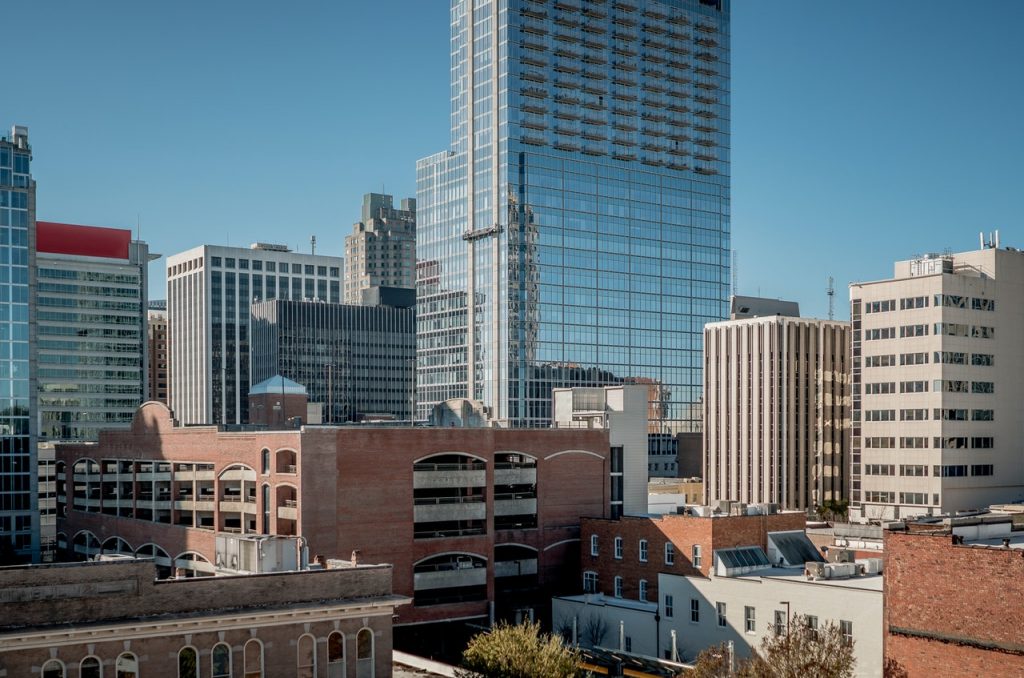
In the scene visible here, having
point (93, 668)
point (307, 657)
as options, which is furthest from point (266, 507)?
point (93, 668)

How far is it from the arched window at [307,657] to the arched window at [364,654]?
2319 mm

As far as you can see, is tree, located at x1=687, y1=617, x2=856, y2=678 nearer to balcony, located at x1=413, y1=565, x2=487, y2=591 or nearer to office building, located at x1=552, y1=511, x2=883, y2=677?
office building, located at x1=552, y1=511, x2=883, y2=677

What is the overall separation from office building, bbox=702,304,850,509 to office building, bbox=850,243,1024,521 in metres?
24.9

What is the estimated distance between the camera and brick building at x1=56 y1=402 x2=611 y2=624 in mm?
93062

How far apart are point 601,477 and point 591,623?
1926 cm

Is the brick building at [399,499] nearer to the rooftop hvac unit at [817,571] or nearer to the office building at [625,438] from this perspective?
the office building at [625,438]

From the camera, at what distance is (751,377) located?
171500 mm

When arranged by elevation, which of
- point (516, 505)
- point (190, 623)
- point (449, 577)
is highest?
point (190, 623)

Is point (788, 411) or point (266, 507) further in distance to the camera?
point (788, 411)

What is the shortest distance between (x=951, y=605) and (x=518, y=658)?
2405 cm

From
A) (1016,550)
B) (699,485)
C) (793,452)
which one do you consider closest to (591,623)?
(1016,550)

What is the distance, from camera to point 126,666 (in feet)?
174

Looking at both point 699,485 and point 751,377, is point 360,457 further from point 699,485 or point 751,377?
point 699,485

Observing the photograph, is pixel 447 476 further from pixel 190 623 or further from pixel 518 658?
pixel 190 623
